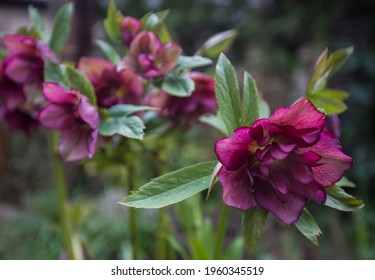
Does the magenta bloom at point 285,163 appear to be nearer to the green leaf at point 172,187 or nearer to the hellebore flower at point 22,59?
the green leaf at point 172,187

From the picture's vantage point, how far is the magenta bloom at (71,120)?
1.43 ft

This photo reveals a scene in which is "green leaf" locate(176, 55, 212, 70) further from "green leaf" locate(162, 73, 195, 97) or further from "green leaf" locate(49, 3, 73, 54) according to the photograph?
"green leaf" locate(49, 3, 73, 54)

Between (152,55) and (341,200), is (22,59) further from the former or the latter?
(341,200)

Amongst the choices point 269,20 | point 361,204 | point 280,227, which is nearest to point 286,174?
point 361,204

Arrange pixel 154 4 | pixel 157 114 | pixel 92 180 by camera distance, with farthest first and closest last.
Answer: pixel 154 4 < pixel 92 180 < pixel 157 114

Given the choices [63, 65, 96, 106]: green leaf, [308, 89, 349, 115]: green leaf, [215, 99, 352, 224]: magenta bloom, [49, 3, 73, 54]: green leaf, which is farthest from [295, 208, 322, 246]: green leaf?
[49, 3, 73, 54]: green leaf

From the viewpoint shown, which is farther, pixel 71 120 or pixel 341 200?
pixel 71 120

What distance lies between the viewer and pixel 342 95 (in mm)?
470

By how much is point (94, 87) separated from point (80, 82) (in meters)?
0.04

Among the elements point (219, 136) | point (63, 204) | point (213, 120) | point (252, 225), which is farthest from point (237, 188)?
point (219, 136)

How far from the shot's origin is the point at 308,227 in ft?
1.20

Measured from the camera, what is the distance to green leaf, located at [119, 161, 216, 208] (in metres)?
0.35

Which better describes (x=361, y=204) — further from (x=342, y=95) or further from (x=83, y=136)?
(x=83, y=136)
